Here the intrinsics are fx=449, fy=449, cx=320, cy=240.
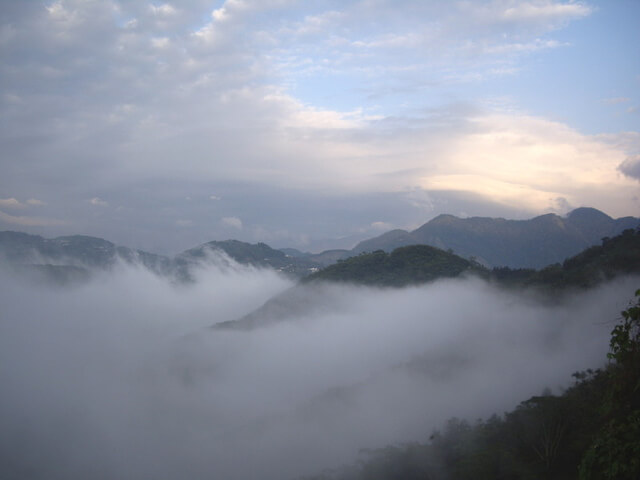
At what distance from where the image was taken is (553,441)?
38219mm

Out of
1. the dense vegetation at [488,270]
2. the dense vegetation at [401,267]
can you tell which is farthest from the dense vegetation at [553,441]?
the dense vegetation at [401,267]

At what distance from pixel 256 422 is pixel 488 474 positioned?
2625 inches

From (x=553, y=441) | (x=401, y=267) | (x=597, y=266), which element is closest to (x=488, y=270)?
(x=401, y=267)

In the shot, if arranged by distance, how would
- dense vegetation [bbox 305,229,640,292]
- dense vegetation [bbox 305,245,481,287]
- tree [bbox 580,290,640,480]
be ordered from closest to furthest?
1. tree [bbox 580,290,640,480]
2. dense vegetation [bbox 305,229,640,292]
3. dense vegetation [bbox 305,245,481,287]

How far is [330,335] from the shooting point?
155 meters

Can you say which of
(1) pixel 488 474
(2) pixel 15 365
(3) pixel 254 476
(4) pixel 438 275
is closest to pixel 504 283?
(4) pixel 438 275

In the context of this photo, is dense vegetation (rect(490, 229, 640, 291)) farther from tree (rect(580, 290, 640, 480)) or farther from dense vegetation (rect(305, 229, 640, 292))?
tree (rect(580, 290, 640, 480))

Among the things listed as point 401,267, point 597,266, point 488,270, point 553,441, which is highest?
point 597,266

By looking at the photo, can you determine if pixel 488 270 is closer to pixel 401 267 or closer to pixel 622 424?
pixel 401 267

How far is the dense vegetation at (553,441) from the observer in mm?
10141

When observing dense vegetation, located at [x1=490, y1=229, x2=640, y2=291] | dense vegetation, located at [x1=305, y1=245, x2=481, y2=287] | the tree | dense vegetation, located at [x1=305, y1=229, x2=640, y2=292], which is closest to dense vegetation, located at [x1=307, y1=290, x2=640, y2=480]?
the tree

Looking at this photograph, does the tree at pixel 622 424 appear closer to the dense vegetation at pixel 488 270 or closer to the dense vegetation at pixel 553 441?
the dense vegetation at pixel 553 441

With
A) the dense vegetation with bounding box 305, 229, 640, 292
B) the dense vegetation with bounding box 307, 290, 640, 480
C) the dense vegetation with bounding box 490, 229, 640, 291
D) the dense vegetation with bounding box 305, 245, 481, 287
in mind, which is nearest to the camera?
the dense vegetation with bounding box 307, 290, 640, 480

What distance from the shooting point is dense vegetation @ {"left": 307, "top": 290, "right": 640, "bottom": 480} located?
399 inches
